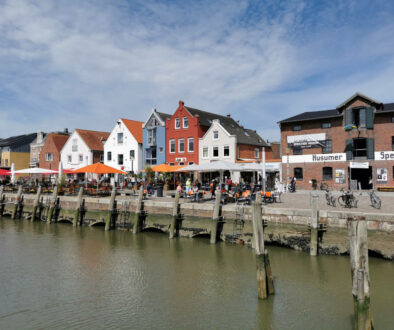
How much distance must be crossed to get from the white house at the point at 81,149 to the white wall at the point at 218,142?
62.6ft

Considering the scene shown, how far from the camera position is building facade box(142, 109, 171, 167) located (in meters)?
43.3

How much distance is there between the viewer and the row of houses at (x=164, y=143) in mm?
38969

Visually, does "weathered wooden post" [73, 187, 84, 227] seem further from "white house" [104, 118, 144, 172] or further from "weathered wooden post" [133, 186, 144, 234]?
"white house" [104, 118, 144, 172]

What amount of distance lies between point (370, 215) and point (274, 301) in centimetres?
588

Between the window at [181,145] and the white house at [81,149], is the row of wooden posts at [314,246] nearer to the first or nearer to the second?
the window at [181,145]

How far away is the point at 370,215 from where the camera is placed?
1258cm

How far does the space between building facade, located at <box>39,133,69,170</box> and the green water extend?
40.1 metres

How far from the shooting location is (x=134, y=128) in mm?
47469

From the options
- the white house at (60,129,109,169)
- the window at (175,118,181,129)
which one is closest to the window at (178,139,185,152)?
the window at (175,118,181,129)

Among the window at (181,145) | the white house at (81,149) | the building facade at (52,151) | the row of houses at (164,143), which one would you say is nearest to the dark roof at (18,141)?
the building facade at (52,151)

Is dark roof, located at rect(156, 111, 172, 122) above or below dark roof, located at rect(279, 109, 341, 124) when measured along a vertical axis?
above

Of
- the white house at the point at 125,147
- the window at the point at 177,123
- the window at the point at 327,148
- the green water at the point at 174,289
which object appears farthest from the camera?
the white house at the point at 125,147

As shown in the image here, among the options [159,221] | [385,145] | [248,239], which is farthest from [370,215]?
[385,145]

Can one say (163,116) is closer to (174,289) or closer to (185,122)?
(185,122)
